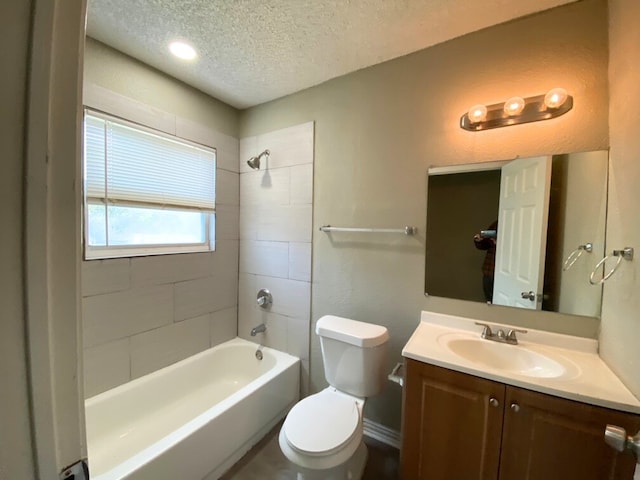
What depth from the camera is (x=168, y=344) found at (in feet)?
6.54

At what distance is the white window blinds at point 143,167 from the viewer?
1625 mm

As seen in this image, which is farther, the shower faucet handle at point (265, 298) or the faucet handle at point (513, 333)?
the shower faucet handle at point (265, 298)

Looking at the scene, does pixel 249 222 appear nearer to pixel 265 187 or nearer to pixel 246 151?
pixel 265 187

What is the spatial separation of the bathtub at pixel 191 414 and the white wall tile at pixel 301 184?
126cm

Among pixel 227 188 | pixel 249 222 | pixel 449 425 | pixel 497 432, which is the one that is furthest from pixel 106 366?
pixel 497 432

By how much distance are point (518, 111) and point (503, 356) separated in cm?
122

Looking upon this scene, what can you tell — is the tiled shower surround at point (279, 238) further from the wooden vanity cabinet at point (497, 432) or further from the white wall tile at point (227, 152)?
the wooden vanity cabinet at point (497, 432)

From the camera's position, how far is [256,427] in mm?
1774

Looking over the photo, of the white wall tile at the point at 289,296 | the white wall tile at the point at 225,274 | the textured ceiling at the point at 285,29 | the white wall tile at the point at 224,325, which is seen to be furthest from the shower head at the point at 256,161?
the white wall tile at the point at 224,325

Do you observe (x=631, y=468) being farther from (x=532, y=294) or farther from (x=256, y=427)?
(x=256, y=427)

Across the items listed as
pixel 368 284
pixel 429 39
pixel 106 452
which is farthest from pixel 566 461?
pixel 106 452

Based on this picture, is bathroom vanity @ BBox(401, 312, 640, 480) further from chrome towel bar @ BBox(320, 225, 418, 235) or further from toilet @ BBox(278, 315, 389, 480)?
chrome towel bar @ BBox(320, 225, 418, 235)

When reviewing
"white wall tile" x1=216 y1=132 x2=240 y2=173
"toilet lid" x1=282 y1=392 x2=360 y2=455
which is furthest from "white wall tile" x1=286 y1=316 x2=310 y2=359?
"white wall tile" x1=216 y1=132 x2=240 y2=173

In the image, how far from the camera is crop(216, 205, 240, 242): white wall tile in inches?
91.1
